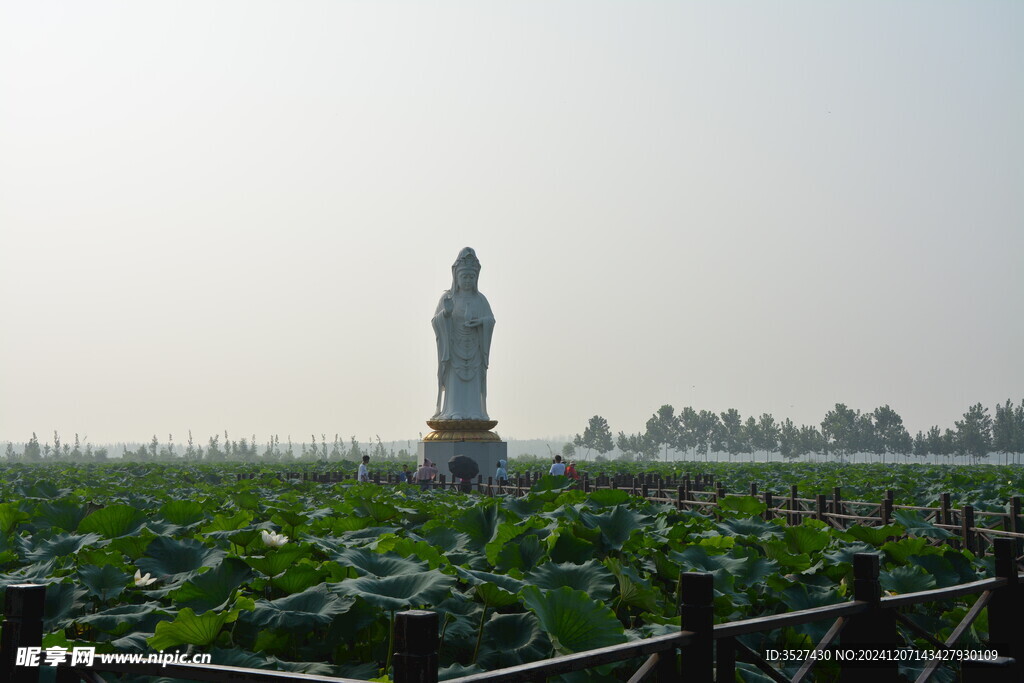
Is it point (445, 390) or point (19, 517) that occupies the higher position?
point (445, 390)

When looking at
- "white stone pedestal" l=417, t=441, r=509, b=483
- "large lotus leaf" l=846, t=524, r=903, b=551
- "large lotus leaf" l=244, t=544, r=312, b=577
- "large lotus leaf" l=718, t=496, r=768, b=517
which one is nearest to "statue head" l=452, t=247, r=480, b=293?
"white stone pedestal" l=417, t=441, r=509, b=483

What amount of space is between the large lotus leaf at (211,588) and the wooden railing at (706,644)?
1.37 metres

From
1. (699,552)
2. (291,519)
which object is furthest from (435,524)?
(699,552)

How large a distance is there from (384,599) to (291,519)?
3.42 m

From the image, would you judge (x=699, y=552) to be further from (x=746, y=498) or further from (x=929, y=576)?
(x=746, y=498)

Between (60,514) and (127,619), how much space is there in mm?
3676

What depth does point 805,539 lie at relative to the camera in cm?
634

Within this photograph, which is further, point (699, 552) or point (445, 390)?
point (445, 390)

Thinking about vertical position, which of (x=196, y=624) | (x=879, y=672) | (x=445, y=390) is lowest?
(x=879, y=672)

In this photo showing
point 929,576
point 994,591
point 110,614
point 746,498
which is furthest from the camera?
point 746,498

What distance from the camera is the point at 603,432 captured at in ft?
365

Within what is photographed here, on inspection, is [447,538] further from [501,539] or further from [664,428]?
[664,428]

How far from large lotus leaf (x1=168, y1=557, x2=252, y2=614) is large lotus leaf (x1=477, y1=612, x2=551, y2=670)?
4.20ft

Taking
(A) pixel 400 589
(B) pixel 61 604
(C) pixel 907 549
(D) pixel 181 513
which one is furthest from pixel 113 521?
(C) pixel 907 549
